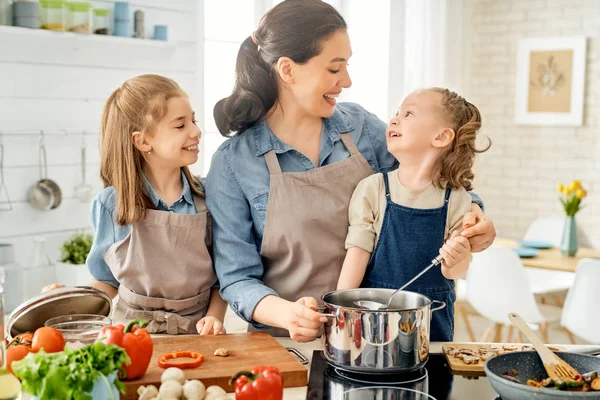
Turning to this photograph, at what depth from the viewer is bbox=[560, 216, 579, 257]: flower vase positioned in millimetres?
4539

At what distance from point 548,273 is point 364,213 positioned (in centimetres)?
375

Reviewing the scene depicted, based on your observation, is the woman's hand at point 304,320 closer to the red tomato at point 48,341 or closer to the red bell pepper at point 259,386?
the red bell pepper at point 259,386

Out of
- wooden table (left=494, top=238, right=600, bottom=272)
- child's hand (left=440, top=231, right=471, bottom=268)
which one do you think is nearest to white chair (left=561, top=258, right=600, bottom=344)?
wooden table (left=494, top=238, right=600, bottom=272)

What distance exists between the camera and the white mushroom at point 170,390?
1381 mm

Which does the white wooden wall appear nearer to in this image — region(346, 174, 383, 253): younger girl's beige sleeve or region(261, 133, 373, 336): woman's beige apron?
region(261, 133, 373, 336): woman's beige apron

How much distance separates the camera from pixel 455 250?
1.76m

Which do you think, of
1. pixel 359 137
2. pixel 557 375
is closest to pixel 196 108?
pixel 359 137

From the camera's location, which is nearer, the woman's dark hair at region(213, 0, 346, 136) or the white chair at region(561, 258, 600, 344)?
the woman's dark hair at region(213, 0, 346, 136)

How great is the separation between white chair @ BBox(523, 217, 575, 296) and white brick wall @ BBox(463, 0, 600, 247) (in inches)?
28.3

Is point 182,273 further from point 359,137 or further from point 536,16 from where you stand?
point 536,16

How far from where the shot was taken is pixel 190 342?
173 centimetres

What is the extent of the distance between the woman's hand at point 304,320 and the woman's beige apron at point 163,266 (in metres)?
0.44

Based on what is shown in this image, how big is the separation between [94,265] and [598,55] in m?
5.17

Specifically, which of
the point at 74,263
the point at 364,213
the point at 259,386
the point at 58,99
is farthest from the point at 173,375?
the point at 58,99
